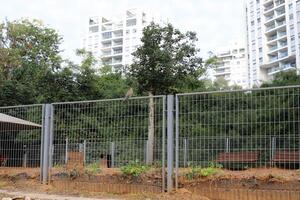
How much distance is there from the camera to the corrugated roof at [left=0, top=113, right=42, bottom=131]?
10.6 meters

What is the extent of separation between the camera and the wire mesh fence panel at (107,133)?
28.1ft

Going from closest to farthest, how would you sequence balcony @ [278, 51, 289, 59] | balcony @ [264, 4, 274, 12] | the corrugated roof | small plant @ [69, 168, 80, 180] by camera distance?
small plant @ [69, 168, 80, 180], the corrugated roof, balcony @ [278, 51, 289, 59], balcony @ [264, 4, 274, 12]

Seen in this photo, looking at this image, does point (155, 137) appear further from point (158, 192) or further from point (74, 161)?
point (74, 161)

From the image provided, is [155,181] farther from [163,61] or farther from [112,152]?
[163,61]

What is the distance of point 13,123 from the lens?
10820mm

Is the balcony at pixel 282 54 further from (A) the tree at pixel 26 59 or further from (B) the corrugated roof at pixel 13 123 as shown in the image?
(B) the corrugated roof at pixel 13 123

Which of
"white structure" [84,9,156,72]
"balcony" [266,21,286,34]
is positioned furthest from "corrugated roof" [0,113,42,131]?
"white structure" [84,9,156,72]

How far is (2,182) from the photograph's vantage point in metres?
10.1

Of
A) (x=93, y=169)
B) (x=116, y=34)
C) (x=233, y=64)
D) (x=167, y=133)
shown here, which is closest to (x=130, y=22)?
(x=116, y=34)

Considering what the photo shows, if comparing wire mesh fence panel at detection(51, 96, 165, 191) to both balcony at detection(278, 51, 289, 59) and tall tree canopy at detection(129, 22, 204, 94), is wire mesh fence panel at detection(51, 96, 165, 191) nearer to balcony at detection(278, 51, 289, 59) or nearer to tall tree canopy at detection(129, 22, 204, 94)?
tall tree canopy at detection(129, 22, 204, 94)

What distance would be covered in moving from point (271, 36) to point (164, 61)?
66.2 metres

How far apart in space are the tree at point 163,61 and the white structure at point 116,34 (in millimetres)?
75671

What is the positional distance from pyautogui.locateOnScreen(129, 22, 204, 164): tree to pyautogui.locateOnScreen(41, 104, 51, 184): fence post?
685 cm

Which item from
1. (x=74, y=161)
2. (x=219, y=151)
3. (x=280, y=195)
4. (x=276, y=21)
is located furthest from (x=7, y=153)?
(x=276, y=21)
